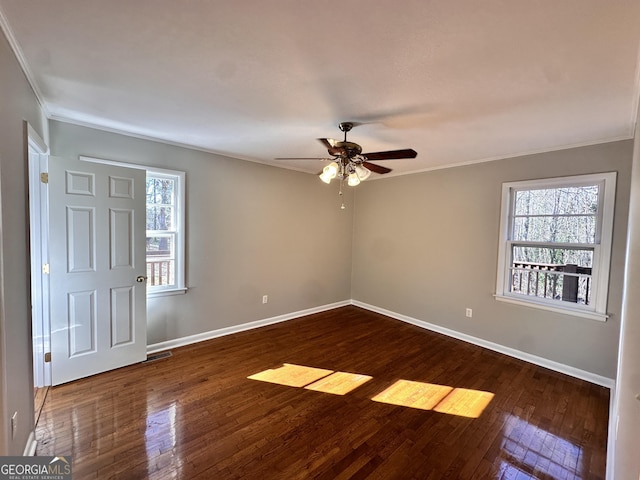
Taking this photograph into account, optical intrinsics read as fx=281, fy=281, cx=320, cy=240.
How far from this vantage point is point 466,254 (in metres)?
3.80

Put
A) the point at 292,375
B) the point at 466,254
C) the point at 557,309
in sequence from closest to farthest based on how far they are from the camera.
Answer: the point at 292,375
the point at 557,309
the point at 466,254

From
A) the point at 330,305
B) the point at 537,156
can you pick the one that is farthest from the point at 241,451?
the point at 537,156

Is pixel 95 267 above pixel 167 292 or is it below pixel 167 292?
above

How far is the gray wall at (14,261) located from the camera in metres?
1.39

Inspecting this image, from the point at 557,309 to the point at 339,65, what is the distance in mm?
3364

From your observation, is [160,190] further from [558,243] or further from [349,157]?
[558,243]

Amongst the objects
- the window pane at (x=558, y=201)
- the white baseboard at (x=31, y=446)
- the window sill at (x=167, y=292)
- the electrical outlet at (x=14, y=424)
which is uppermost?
the window pane at (x=558, y=201)

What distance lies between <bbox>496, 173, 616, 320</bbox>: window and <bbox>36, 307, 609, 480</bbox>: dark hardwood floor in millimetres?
809

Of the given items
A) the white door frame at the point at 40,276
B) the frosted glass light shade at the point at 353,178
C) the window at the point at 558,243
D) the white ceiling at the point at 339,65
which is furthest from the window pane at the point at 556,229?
the white door frame at the point at 40,276

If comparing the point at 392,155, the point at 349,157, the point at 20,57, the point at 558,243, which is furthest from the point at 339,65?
the point at 558,243

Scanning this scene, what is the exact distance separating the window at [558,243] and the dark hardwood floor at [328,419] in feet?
2.66

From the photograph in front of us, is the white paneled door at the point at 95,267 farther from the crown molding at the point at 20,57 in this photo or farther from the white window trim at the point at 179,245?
the crown molding at the point at 20,57

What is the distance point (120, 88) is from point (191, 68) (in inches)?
27.6

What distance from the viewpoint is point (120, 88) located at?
6.53 ft
